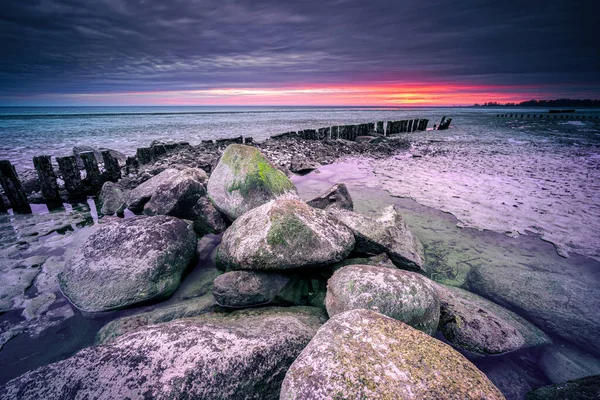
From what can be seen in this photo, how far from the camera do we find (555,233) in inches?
210

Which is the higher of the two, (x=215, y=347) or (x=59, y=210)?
(x=215, y=347)

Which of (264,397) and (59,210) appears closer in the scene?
(264,397)

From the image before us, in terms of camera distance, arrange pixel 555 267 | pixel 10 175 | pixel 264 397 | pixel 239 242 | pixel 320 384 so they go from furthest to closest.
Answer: pixel 10 175 → pixel 555 267 → pixel 239 242 → pixel 264 397 → pixel 320 384

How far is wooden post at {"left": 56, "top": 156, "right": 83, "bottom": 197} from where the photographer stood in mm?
7199

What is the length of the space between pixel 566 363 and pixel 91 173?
1072 cm

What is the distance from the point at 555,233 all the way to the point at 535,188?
358 cm

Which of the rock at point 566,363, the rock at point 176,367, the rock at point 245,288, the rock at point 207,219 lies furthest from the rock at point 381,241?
the rock at point 207,219

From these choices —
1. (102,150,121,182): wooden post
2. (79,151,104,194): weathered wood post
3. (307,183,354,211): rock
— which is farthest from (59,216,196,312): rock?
(102,150,121,182): wooden post

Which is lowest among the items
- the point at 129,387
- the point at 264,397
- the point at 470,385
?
the point at 264,397

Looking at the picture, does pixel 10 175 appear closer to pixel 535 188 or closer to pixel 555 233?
pixel 555 233

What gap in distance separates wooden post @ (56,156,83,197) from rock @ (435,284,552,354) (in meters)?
9.22

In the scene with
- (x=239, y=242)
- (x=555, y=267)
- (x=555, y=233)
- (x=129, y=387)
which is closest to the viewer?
(x=129, y=387)

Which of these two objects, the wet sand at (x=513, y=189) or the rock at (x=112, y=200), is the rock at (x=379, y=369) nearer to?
the wet sand at (x=513, y=189)

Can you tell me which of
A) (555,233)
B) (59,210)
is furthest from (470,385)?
(59,210)
